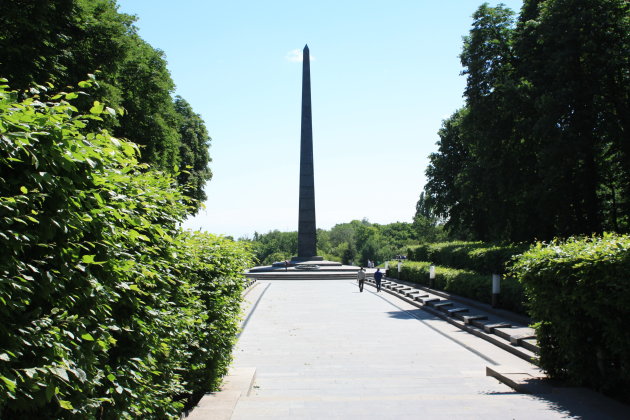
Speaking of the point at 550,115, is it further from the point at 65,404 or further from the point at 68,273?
the point at 65,404

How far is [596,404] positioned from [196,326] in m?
4.60

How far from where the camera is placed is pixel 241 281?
324 inches

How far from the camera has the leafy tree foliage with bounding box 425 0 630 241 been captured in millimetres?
21250

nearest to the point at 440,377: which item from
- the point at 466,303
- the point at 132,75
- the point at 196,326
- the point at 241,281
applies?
the point at 241,281

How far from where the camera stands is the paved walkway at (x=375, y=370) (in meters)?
6.16

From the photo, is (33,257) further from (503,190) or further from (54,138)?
(503,190)

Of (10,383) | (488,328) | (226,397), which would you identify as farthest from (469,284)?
(10,383)

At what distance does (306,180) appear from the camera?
4509 cm

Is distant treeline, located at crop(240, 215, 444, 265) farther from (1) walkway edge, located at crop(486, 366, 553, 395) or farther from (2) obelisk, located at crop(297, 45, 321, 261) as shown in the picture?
(1) walkway edge, located at crop(486, 366, 553, 395)

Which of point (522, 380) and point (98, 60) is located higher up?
point (98, 60)

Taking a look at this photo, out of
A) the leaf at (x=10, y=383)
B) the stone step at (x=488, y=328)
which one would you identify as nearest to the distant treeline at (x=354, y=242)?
the stone step at (x=488, y=328)

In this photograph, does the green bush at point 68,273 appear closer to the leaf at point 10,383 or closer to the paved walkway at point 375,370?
the leaf at point 10,383

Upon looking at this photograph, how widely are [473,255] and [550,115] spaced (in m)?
6.34

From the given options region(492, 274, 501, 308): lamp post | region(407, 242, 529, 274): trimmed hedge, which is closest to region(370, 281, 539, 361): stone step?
region(492, 274, 501, 308): lamp post
